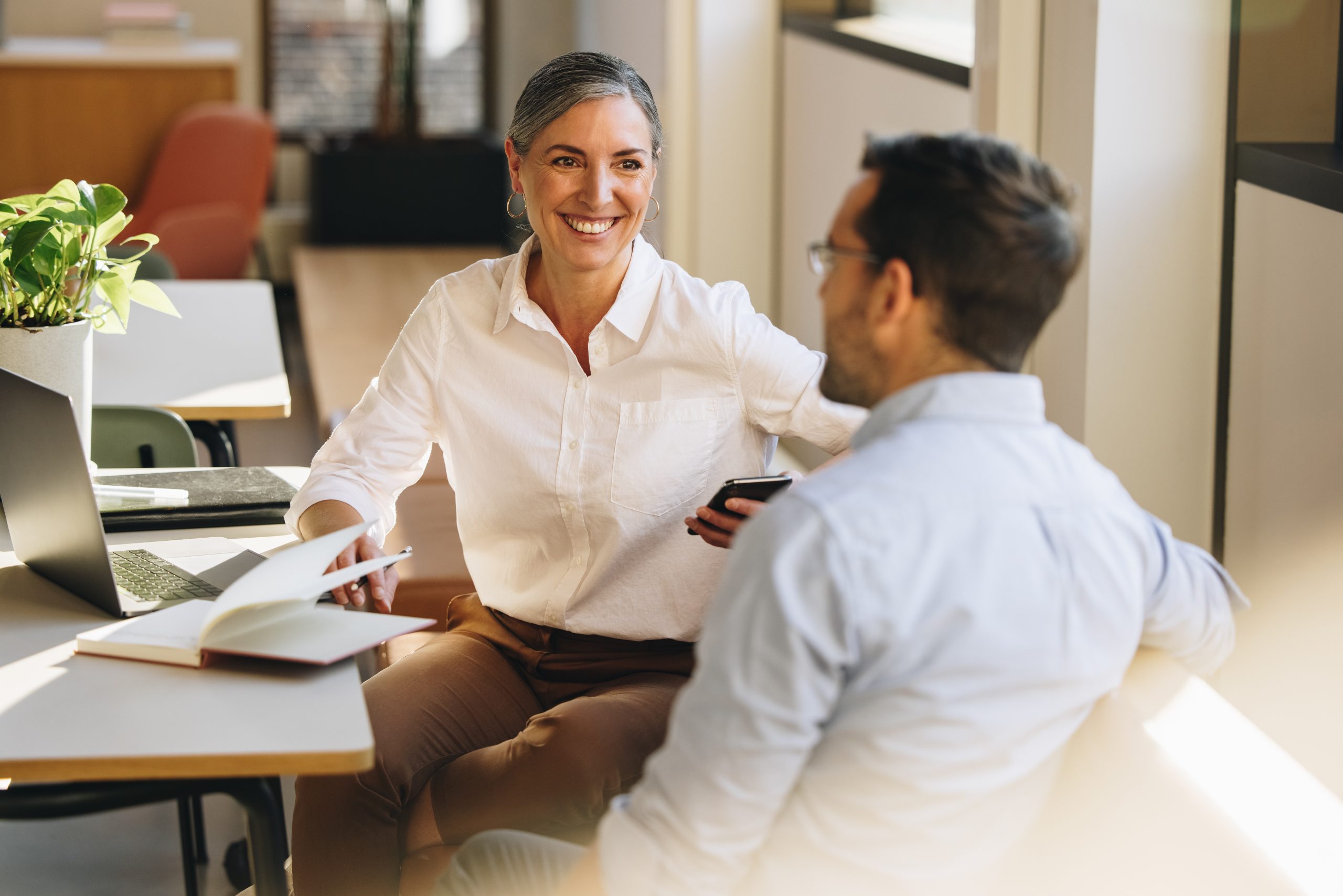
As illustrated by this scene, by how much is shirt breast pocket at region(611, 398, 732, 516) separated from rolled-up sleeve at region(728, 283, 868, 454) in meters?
0.05

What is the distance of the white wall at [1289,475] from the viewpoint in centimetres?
219

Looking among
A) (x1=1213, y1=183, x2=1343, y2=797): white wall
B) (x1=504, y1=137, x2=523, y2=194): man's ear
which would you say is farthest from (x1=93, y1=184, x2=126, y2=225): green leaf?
(x1=1213, y1=183, x2=1343, y2=797): white wall

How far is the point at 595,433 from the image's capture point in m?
1.92

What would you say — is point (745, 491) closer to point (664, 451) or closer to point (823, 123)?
point (664, 451)

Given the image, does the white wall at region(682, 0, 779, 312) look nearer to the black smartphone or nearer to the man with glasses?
the black smartphone

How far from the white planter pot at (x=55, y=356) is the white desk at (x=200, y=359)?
0.65 metres

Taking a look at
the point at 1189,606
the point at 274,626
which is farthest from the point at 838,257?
the point at 274,626

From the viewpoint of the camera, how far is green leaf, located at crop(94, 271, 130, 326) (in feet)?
6.51

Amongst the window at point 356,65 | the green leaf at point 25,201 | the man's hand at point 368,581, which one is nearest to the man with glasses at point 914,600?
the man's hand at point 368,581

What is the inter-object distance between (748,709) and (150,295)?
1.30 meters

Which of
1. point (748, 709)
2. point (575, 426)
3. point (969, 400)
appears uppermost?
point (969, 400)

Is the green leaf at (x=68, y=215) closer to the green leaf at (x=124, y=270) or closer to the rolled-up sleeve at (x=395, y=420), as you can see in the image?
the green leaf at (x=124, y=270)

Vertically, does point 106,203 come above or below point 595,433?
above

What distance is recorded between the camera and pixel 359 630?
1.51 meters
